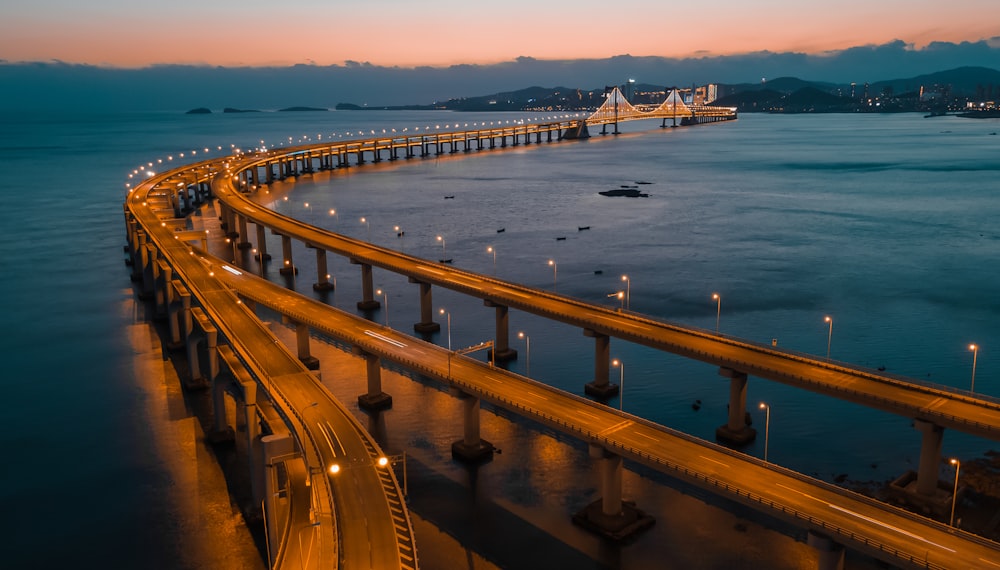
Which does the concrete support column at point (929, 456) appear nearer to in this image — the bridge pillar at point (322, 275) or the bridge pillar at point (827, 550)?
the bridge pillar at point (827, 550)

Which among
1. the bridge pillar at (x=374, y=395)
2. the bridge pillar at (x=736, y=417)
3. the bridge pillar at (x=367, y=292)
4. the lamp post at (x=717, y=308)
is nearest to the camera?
the bridge pillar at (x=736, y=417)

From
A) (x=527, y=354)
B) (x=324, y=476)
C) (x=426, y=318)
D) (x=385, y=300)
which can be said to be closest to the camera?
(x=324, y=476)

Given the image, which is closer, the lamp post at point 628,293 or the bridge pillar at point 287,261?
the lamp post at point 628,293

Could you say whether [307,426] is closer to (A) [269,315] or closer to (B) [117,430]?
(B) [117,430]

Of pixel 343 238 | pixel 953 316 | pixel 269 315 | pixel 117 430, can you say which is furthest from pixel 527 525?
pixel 953 316

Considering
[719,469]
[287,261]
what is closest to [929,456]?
[719,469]

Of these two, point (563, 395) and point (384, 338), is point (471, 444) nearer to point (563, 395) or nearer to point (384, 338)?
point (563, 395)

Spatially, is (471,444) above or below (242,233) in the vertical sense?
below

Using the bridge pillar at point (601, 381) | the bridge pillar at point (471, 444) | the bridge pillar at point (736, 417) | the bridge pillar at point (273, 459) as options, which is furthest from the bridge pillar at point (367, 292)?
the bridge pillar at point (273, 459)
